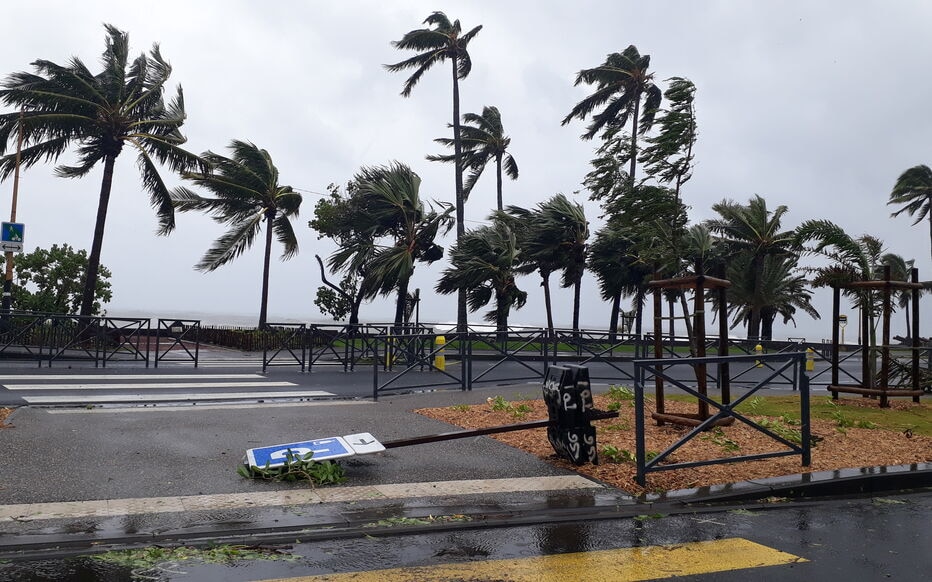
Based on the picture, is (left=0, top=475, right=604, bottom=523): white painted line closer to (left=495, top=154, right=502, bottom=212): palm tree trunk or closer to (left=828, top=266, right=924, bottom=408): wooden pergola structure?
(left=828, top=266, right=924, bottom=408): wooden pergola structure

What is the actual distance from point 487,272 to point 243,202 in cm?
1166

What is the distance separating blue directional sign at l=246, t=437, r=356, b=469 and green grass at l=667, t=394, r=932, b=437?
6.69 metres

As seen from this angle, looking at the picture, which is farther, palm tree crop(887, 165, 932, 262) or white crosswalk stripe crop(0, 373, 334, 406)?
palm tree crop(887, 165, 932, 262)

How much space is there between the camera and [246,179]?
3133 centimetres

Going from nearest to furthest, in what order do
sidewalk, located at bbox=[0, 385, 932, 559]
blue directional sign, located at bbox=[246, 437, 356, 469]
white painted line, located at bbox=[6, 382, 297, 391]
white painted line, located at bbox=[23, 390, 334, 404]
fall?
sidewalk, located at bbox=[0, 385, 932, 559]
blue directional sign, located at bbox=[246, 437, 356, 469]
white painted line, located at bbox=[23, 390, 334, 404]
white painted line, located at bbox=[6, 382, 297, 391]

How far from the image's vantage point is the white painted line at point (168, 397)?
457 inches

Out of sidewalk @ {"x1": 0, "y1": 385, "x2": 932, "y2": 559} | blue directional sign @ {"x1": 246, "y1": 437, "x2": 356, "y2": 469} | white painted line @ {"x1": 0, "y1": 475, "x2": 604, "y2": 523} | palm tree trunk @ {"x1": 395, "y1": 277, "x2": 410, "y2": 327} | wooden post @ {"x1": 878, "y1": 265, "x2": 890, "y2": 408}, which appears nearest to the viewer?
sidewalk @ {"x1": 0, "y1": 385, "x2": 932, "y2": 559}

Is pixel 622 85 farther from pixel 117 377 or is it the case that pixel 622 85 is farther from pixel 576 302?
pixel 117 377

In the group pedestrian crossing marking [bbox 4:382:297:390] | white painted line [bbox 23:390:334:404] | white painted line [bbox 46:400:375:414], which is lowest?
white painted line [bbox 46:400:375:414]

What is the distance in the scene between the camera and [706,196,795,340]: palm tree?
34.0 metres

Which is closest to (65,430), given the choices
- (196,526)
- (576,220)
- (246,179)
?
(196,526)

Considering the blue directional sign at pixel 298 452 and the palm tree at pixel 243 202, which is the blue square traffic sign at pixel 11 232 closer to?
the palm tree at pixel 243 202

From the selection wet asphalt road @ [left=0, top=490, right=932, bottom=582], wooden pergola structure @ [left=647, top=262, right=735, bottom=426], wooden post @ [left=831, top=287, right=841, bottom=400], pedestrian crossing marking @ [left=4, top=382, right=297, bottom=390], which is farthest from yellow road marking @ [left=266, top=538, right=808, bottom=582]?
pedestrian crossing marking @ [left=4, top=382, right=297, bottom=390]

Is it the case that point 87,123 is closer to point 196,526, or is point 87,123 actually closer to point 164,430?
point 164,430
